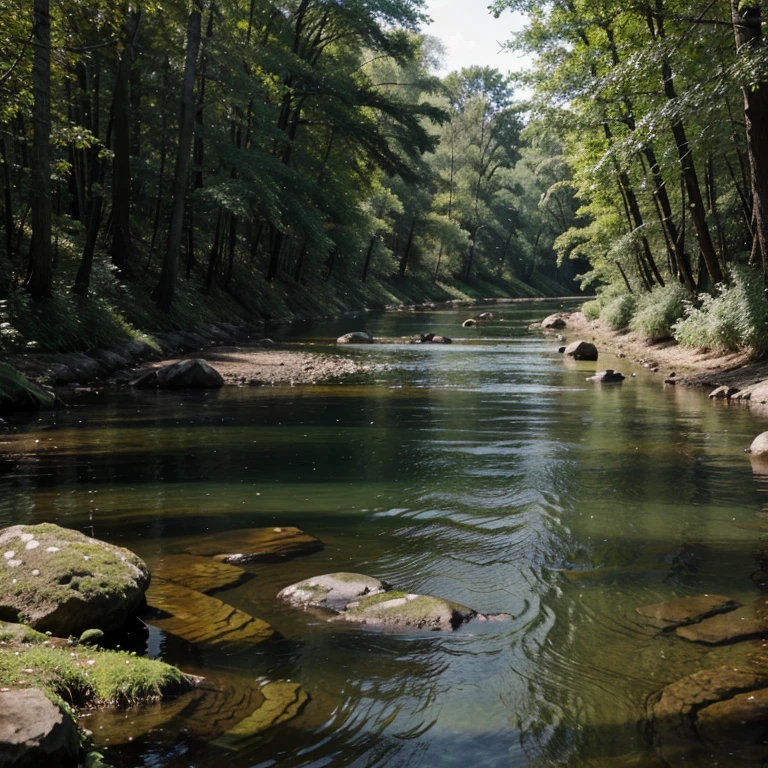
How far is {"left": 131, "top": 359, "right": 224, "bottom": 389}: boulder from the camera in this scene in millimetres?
16406

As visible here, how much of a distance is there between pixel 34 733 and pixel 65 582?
6.30 feet

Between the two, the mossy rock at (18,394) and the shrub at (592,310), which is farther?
the shrub at (592,310)

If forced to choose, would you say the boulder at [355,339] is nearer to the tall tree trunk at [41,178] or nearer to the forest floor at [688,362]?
the forest floor at [688,362]

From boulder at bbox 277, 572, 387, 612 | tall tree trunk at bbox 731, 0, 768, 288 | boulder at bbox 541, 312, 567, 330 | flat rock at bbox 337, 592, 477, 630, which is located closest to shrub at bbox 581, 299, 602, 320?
boulder at bbox 541, 312, 567, 330

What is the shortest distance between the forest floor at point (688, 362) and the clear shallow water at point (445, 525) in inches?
39.7

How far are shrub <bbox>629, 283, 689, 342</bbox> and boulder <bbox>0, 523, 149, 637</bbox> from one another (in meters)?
18.5

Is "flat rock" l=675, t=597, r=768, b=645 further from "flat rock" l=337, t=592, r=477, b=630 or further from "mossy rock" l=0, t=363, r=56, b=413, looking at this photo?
"mossy rock" l=0, t=363, r=56, b=413

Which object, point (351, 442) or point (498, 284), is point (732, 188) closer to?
point (351, 442)

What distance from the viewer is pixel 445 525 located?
7.41 metres

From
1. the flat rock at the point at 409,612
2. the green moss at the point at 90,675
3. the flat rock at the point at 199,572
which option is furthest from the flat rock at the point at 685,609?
the green moss at the point at 90,675

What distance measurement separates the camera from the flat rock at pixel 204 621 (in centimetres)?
487

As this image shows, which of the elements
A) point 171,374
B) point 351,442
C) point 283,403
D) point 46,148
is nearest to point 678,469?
point 351,442

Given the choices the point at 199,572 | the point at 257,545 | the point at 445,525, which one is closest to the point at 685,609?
the point at 445,525

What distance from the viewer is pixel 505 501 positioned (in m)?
8.19
